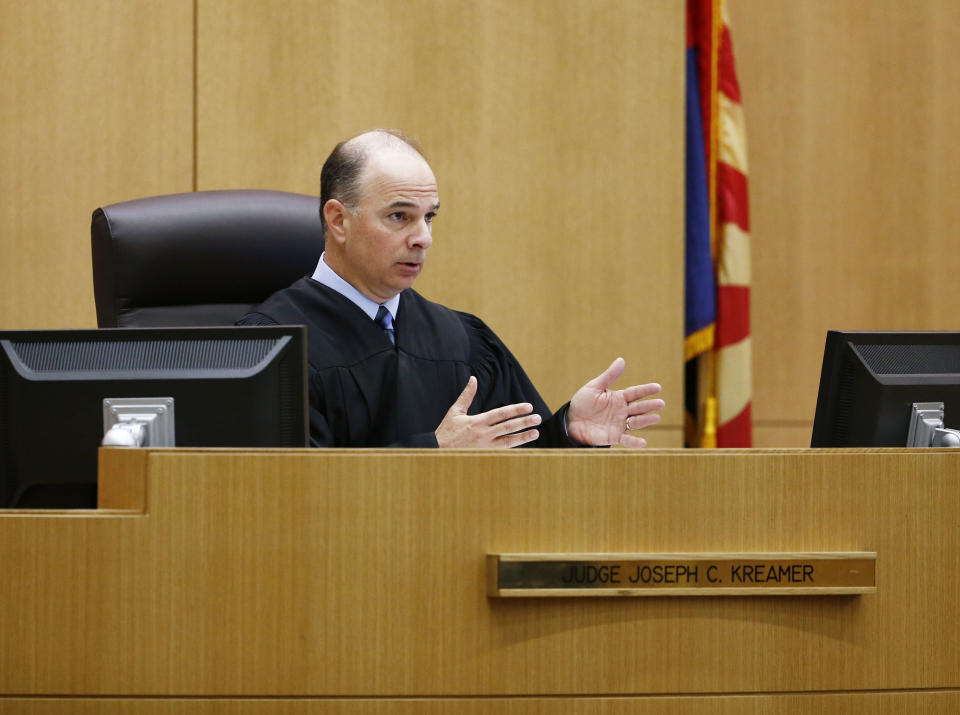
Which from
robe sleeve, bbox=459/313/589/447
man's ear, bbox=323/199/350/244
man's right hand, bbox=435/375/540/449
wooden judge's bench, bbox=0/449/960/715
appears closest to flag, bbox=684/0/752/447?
robe sleeve, bbox=459/313/589/447

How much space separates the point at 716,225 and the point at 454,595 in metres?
2.41

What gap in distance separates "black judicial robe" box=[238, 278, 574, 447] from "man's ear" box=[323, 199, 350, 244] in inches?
4.5

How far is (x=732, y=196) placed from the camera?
331cm

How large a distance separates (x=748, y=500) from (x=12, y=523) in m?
0.80

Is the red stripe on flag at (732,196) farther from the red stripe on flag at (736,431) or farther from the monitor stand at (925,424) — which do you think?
the monitor stand at (925,424)

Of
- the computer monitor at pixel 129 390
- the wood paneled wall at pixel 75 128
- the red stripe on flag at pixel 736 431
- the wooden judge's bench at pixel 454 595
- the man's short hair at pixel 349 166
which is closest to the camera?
the wooden judge's bench at pixel 454 595

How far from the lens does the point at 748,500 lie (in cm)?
120

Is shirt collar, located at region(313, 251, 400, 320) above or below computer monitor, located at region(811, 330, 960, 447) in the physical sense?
above

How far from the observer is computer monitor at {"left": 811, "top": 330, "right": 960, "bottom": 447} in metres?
1.42

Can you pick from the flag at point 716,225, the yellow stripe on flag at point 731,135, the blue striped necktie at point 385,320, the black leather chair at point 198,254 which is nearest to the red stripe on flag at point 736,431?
the flag at point 716,225

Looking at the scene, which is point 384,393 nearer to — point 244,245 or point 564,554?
point 244,245

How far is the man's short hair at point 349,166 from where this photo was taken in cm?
225

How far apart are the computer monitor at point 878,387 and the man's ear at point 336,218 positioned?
114 centimetres

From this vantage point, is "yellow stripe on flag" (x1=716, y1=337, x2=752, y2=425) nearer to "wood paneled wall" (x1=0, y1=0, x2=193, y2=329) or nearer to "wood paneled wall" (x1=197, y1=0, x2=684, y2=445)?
"wood paneled wall" (x1=197, y1=0, x2=684, y2=445)
